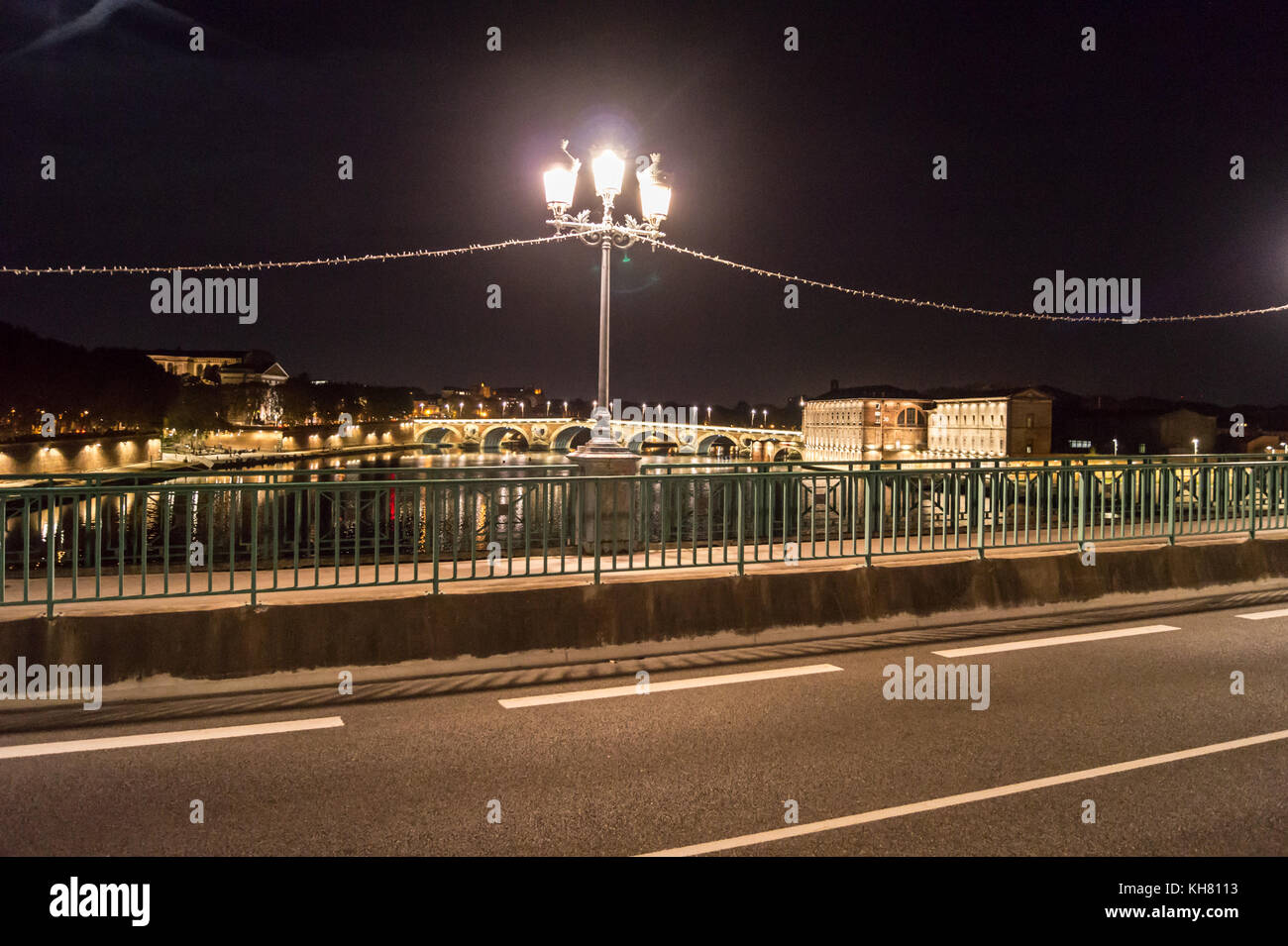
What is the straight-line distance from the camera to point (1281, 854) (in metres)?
3.98

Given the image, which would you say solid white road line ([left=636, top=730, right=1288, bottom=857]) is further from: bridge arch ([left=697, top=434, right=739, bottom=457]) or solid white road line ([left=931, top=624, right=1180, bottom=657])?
bridge arch ([left=697, top=434, right=739, bottom=457])

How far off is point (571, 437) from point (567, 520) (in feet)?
487

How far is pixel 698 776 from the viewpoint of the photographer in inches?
196

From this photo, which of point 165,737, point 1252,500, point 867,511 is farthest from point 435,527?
point 1252,500

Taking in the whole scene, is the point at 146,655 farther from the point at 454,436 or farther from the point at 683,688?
the point at 454,436

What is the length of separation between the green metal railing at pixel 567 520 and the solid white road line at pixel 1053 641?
144 cm

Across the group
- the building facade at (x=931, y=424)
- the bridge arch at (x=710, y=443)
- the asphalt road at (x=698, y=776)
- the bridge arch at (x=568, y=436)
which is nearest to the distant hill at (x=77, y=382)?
the bridge arch at (x=568, y=436)

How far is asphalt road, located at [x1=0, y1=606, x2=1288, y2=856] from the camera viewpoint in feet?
13.6

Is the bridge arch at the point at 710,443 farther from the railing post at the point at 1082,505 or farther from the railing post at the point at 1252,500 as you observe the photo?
the railing post at the point at 1082,505

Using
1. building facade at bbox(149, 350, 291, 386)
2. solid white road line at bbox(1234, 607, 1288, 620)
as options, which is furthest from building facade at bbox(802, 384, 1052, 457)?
solid white road line at bbox(1234, 607, 1288, 620)

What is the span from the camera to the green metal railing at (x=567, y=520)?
7391 millimetres
